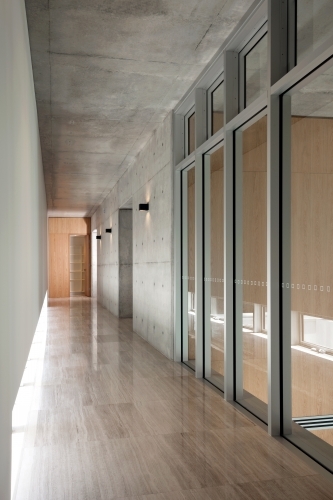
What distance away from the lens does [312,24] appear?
3.56 meters

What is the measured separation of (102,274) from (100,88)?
11574 mm

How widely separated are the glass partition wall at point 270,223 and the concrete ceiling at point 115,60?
285mm

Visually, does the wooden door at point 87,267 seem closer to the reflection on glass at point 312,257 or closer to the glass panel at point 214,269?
the glass panel at point 214,269

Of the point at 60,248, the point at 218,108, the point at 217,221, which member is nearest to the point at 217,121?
the point at 218,108

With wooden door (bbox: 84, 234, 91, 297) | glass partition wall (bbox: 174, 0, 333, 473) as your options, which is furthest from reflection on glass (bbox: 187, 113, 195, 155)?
wooden door (bbox: 84, 234, 91, 297)

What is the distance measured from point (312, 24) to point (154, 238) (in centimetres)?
525

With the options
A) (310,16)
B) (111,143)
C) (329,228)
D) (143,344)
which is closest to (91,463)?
(329,228)

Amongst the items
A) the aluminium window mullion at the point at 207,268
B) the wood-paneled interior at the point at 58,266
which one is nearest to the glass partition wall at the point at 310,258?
the aluminium window mullion at the point at 207,268

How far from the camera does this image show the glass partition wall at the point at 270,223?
346 centimetres

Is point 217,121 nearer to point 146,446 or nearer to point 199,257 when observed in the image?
point 199,257

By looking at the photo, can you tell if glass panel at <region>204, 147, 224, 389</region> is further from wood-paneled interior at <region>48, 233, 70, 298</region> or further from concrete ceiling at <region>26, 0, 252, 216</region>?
wood-paneled interior at <region>48, 233, 70, 298</region>

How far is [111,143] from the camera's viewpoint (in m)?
9.20

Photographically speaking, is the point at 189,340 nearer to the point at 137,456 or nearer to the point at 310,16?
the point at 137,456

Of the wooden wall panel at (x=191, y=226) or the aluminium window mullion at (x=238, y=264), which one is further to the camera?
the wooden wall panel at (x=191, y=226)
